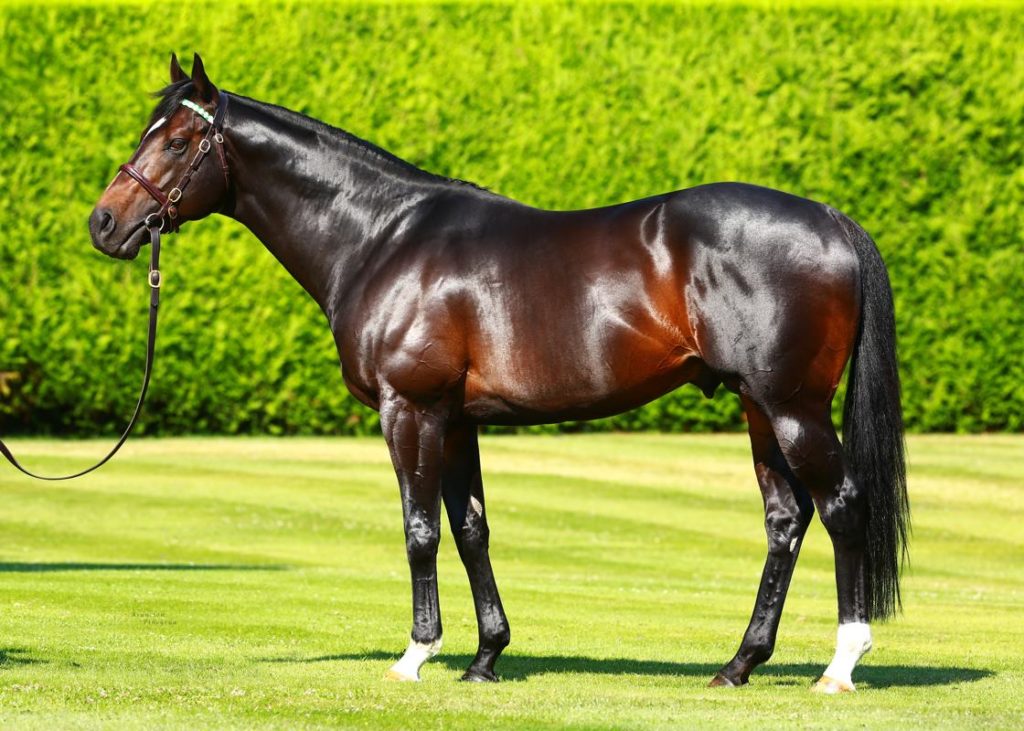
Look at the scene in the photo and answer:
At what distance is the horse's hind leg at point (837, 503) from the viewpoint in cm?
634

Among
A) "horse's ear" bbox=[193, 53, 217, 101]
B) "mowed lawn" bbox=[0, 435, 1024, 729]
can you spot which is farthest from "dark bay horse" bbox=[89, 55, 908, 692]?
"mowed lawn" bbox=[0, 435, 1024, 729]

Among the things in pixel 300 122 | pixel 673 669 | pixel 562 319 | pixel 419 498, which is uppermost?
pixel 300 122

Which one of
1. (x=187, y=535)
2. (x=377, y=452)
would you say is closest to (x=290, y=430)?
(x=377, y=452)

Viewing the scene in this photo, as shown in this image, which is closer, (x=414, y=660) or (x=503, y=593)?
(x=414, y=660)

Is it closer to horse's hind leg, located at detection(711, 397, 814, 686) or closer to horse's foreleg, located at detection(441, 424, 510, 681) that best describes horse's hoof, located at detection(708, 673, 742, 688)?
horse's hind leg, located at detection(711, 397, 814, 686)

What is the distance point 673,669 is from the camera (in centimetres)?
718

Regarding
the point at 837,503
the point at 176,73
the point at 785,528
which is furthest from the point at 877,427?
the point at 176,73

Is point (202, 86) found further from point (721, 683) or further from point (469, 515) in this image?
point (721, 683)

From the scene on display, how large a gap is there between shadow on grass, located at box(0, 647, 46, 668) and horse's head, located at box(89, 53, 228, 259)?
1.72 metres

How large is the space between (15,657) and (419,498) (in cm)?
187

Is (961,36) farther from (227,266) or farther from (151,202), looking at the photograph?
(151,202)

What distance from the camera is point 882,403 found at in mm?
6617

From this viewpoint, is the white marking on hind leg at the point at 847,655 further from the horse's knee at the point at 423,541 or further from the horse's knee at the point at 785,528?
the horse's knee at the point at 423,541

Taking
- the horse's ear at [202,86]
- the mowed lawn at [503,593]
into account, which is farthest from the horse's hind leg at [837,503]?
the horse's ear at [202,86]
